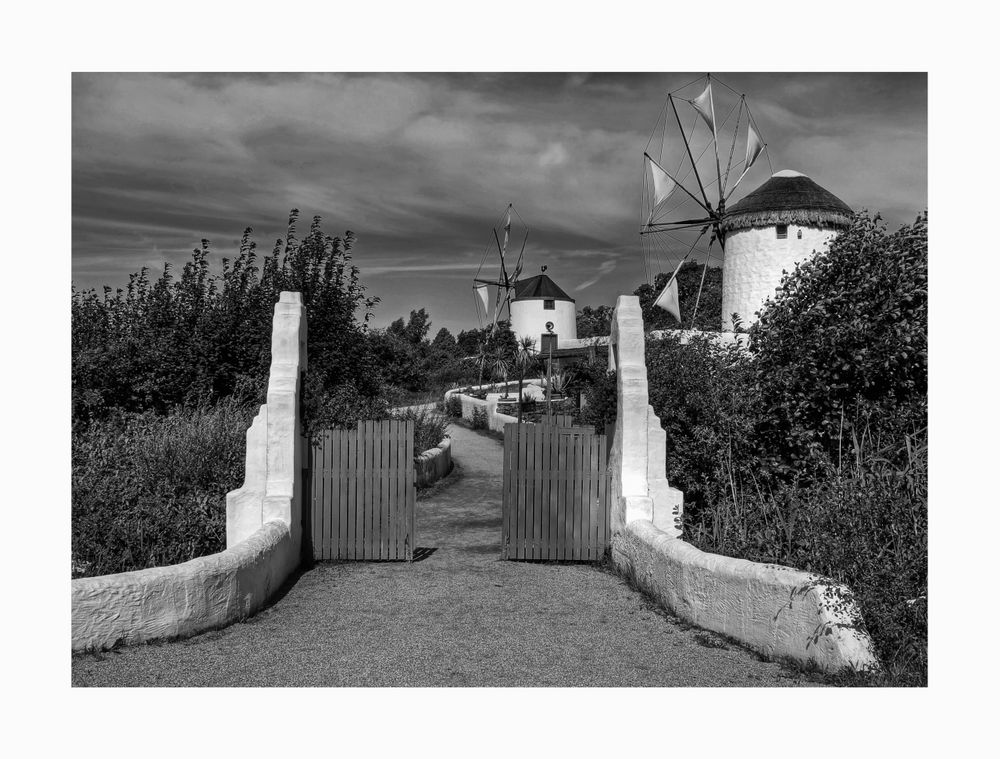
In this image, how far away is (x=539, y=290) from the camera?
172 ft

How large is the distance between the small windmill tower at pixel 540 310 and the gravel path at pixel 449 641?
43.4 meters

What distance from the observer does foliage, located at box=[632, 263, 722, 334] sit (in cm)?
3058

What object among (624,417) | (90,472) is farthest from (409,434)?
(90,472)

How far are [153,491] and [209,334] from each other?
5259mm

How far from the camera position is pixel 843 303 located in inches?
337

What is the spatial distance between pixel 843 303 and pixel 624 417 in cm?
281

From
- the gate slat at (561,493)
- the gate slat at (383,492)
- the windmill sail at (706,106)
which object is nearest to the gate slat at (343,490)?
the gate slat at (383,492)

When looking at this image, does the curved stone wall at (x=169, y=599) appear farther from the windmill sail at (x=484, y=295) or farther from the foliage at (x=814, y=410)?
the windmill sail at (x=484, y=295)

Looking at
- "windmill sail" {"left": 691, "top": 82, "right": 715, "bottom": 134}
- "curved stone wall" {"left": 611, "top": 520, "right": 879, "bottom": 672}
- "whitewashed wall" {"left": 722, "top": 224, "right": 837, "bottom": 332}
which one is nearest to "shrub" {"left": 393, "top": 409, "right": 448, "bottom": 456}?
"curved stone wall" {"left": 611, "top": 520, "right": 879, "bottom": 672}

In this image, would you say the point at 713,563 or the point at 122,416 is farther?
the point at 122,416

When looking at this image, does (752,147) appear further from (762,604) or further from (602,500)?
(762,604)

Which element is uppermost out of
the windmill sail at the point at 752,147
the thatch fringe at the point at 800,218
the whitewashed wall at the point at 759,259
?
the windmill sail at the point at 752,147

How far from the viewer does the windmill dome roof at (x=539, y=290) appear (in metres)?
52.2

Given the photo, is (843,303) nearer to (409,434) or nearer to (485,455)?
(409,434)
